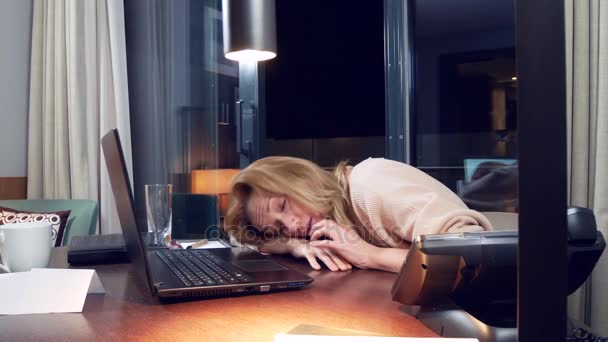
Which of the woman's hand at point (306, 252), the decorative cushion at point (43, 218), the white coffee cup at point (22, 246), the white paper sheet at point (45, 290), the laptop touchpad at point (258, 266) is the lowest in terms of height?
the decorative cushion at point (43, 218)

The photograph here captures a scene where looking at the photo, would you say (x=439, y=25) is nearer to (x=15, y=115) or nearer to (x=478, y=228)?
(x=15, y=115)

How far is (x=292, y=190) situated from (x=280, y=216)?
8 centimetres

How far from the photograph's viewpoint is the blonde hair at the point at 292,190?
1299 mm

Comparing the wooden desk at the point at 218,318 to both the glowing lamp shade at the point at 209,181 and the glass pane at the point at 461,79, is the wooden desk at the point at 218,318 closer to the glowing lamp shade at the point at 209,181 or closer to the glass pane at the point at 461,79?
the glowing lamp shade at the point at 209,181

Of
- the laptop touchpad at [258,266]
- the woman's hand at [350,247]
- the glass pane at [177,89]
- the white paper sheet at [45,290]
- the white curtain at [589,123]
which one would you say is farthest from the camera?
the glass pane at [177,89]

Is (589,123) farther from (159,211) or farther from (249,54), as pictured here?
(159,211)

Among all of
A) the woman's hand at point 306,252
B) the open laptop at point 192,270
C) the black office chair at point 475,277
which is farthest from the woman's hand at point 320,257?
the black office chair at point 475,277

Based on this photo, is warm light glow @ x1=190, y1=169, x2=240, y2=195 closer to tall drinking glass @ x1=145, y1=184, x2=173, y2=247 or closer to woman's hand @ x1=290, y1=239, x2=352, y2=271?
tall drinking glass @ x1=145, y1=184, x2=173, y2=247

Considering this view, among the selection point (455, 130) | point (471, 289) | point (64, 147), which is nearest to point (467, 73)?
point (455, 130)

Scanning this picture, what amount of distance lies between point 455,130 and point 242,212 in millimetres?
2643

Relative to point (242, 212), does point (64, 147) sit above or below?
above

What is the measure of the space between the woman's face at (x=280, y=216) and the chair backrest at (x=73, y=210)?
1073 millimetres

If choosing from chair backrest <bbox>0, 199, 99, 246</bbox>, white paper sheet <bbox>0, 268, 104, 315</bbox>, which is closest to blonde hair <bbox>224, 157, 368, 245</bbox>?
white paper sheet <bbox>0, 268, 104, 315</bbox>

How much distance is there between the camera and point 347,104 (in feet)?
12.3
